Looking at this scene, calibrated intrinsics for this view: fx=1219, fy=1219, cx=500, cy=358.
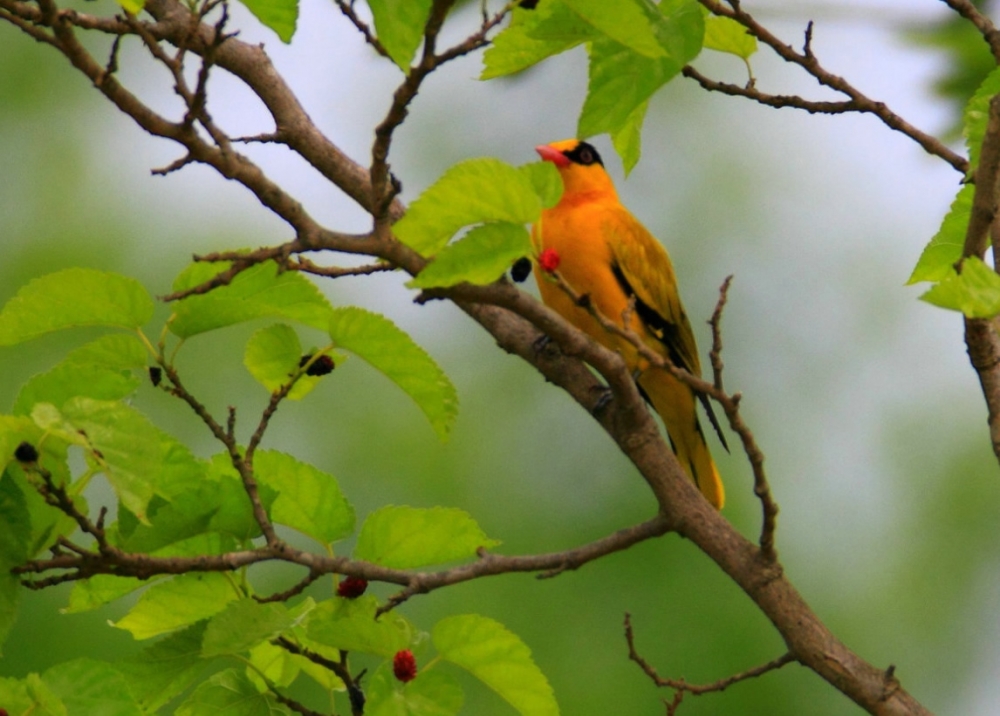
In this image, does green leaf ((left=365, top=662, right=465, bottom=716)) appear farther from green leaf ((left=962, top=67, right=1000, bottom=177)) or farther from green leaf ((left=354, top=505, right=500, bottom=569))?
green leaf ((left=962, top=67, right=1000, bottom=177))

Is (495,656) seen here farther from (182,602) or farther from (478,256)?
(478,256)

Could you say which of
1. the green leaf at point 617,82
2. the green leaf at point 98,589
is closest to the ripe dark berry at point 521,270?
the green leaf at point 617,82

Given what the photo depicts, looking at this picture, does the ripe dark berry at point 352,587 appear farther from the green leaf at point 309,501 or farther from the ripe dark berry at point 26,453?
the ripe dark berry at point 26,453

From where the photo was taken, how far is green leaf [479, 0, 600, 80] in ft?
5.31

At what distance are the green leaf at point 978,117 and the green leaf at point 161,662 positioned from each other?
1.40 meters

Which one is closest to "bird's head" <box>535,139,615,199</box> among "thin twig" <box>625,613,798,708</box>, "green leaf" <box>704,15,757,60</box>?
"green leaf" <box>704,15,757,60</box>

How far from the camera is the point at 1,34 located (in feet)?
46.6

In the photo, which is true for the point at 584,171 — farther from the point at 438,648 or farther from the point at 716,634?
the point at 716,634

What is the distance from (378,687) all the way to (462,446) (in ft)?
30.2

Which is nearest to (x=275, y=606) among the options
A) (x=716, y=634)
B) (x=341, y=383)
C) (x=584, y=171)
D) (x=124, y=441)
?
(x=124, y=441)

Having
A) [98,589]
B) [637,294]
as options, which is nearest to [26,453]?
[98,589]

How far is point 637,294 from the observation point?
4312mm

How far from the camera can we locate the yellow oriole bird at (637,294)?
4.30m

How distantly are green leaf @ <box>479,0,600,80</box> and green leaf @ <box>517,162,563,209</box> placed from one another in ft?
0.64
